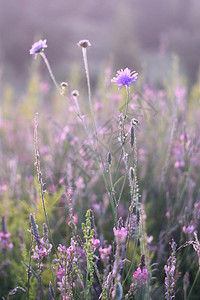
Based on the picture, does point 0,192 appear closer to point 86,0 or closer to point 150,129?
point 150,129

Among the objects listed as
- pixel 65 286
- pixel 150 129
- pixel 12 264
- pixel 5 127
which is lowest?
pixel 65 286

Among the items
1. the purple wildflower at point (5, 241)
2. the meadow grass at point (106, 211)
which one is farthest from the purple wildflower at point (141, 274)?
the purple wildflower at point (5, 241)

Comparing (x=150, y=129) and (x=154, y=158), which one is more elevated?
(x=150, y=129)

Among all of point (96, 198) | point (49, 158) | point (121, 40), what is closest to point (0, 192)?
point (49, 158)

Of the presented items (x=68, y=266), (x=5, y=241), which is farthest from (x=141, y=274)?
(x=5, y=241)

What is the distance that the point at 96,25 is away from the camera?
16.6 metres

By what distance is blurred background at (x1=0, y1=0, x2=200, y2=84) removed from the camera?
11656mm

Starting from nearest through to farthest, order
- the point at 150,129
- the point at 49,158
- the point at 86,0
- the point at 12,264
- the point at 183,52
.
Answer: the point at 12,264 → the point at 49,158 → the point at 150,129 → the point at 183,52 → the point at 86,0

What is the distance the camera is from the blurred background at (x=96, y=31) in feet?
38.2

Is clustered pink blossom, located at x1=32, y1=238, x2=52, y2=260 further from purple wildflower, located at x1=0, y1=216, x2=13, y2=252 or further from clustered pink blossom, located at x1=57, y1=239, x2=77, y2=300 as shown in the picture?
purple wildflower, located at x1=0, y1=216, x2=13, y2=252

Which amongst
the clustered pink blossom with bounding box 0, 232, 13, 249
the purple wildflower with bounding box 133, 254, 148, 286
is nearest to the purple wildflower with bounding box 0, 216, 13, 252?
the clustered pink blossom with bounding box 0, 232, 13, 249

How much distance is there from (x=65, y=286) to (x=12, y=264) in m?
0.50

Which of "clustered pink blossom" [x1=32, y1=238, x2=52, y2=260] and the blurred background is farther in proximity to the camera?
the blurred background

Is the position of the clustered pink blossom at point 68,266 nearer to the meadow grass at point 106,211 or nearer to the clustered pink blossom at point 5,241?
the meadow grass at point 106,211
